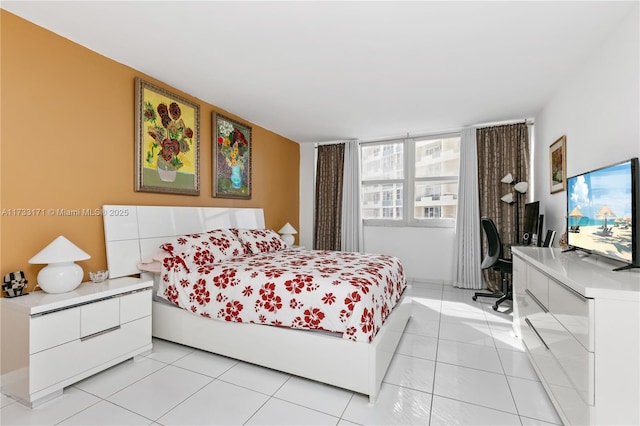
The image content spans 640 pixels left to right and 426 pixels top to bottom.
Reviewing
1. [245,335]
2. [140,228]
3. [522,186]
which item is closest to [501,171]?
[522,186]

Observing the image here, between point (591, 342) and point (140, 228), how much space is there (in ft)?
10.6

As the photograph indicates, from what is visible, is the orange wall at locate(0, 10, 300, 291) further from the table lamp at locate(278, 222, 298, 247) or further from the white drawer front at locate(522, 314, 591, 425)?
the white drawer front at locate(522, 314, 591, 425)

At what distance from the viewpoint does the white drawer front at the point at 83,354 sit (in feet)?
5.99

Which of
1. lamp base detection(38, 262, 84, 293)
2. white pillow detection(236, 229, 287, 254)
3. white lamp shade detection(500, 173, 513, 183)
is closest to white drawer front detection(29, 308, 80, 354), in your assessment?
lamp base detection(38, 262, 84, 293)

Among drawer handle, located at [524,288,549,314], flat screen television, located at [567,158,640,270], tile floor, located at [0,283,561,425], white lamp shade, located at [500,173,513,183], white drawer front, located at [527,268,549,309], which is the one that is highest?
white lamp shade, located at [500,173,513,183]

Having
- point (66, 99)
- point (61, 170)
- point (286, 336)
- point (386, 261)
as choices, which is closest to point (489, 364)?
point (386, 261)

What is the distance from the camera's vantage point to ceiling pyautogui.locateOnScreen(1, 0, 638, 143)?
197 centimetres

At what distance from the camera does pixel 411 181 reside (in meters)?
5.07

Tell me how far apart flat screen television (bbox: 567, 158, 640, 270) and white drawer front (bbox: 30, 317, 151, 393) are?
10.5 ft

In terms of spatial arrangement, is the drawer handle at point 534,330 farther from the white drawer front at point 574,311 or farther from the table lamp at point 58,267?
the table lamp at point 58,267

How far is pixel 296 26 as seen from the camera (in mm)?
2143

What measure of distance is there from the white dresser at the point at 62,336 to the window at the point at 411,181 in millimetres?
3980

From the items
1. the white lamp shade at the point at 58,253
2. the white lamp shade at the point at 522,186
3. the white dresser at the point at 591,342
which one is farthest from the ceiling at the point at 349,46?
the white dresser at the point at 591,342

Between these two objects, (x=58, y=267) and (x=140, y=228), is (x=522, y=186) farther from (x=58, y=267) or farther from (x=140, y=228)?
(x=58, y=267)
